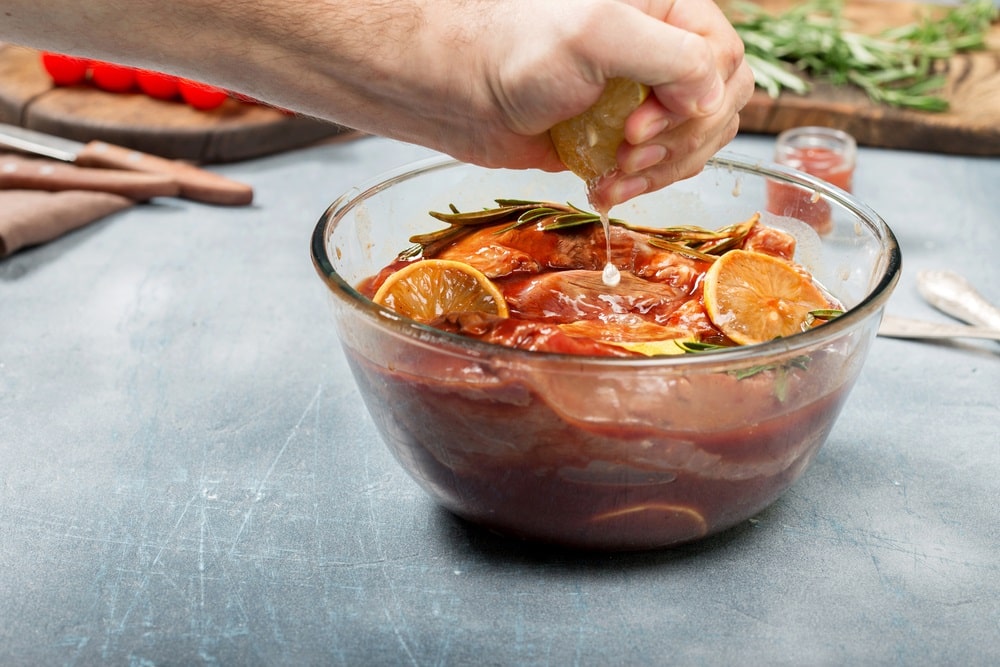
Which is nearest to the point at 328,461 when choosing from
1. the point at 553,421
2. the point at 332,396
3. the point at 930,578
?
the point at 332,396

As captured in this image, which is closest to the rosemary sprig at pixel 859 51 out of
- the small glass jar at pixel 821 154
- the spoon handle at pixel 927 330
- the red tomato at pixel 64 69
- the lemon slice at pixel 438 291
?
the small glass jar at pixel 821 154

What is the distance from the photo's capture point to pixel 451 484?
1666 mm

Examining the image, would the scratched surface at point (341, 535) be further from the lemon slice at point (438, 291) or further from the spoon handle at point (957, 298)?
the lemon slice at point (438, 291)

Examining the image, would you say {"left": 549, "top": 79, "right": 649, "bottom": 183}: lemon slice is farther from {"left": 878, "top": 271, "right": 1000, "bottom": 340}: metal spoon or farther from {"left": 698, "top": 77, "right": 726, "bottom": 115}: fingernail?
{"left": 878, "top": 271, "right": 1000, "bottom": 340}: metal spoon

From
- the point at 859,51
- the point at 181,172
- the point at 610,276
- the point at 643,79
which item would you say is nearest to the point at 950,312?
the point at 610,276

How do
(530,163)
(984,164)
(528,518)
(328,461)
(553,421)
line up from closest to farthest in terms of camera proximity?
1. (553,421)
2. (528,518)
3. (530,163)
4. (328,461)
5. (984,164)

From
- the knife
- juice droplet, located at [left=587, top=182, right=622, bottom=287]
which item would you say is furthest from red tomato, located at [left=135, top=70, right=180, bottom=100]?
juice droplet, located at [left=587, top=182, right=622, bottom=287]

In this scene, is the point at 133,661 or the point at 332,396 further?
the point at 332,396

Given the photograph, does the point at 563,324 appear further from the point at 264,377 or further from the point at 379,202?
the point at 264,377

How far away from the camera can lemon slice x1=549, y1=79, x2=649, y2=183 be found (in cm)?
161

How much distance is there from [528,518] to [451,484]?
0.14 meters

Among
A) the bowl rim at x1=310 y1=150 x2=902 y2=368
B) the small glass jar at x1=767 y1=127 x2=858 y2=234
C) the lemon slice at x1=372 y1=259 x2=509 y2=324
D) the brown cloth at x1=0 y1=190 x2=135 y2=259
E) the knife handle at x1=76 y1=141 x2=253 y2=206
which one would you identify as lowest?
the knife handle at x1=76 y1=141 x2=253 y2=206

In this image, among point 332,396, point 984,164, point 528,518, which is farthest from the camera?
point 984,164

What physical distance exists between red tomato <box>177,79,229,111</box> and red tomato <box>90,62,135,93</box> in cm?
24
